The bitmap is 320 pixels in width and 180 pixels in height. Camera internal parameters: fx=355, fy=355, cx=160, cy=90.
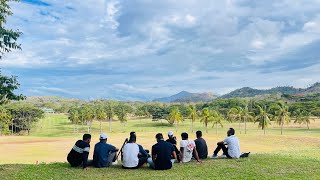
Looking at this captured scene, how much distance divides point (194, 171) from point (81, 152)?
4927 millimetres

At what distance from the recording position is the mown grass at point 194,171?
13789 millimetres

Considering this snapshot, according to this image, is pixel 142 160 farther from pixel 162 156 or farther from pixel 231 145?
pixel 231 145

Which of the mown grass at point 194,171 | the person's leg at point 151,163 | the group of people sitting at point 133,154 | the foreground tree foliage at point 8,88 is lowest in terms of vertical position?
the mown grass at point 194,171

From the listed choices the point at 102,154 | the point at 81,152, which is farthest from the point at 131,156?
the point at 81,152

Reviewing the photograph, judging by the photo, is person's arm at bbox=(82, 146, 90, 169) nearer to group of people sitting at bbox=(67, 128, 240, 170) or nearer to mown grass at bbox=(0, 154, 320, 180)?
group of people sitting at bbox=(67, 128, 240, 170)

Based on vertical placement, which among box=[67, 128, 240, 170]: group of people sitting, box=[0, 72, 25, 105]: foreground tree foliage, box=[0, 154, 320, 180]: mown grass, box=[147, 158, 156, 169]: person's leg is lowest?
box=[0, 154, 320, 180]: mown grass

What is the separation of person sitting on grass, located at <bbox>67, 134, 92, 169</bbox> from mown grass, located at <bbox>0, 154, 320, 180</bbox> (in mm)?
347

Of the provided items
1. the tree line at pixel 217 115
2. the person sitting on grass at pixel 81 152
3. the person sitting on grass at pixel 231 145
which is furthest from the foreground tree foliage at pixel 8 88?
the tree line at pixel 217 115

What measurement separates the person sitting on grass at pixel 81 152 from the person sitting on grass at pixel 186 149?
14.0ft

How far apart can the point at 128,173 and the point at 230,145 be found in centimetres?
583

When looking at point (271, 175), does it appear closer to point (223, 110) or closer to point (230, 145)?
point (230, 145)

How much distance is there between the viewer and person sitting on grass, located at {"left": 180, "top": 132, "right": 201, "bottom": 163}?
54.0 feet

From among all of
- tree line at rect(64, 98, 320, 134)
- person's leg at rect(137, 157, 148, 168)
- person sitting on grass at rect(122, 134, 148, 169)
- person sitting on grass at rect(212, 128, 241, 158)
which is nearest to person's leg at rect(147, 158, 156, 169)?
person's leg at rect(137, 157, 148, 168)

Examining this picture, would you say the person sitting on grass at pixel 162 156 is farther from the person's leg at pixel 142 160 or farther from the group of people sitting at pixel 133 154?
the person's leg at pixel 142 160
